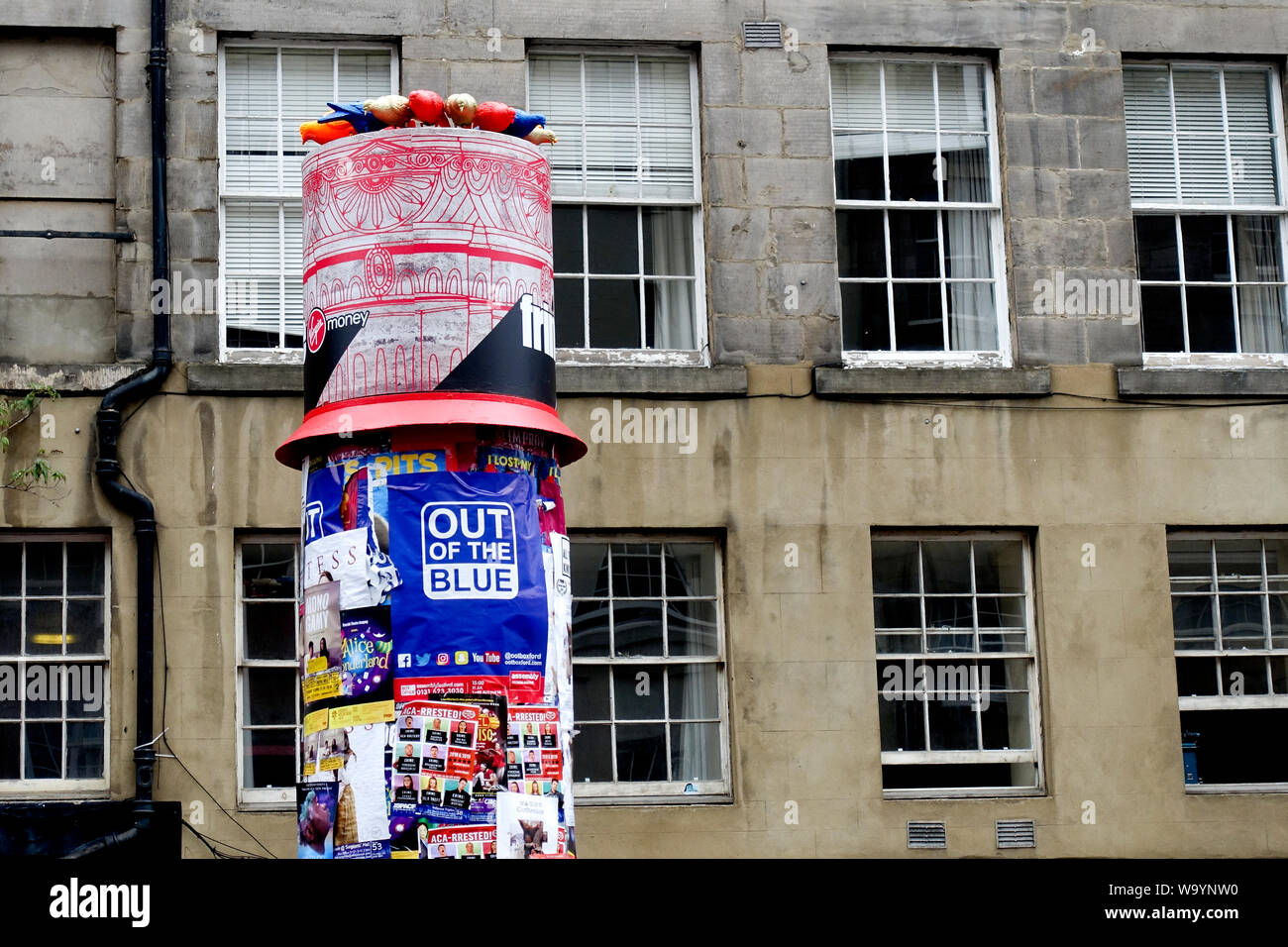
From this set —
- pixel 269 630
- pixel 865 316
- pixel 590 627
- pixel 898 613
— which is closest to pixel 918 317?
pixel 865 316

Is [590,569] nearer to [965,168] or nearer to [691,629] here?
[691,629]

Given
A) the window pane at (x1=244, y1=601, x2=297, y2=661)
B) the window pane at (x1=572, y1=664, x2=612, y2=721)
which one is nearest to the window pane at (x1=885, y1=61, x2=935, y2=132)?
the window pane at (x1=572, y1=664, x2=612, y2=721)

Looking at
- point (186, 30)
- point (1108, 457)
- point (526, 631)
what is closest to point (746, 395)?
point (1108, 457)

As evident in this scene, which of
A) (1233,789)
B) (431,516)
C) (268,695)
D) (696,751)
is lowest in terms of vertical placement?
(1233,789)

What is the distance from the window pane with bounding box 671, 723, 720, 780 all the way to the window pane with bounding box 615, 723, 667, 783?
10 cm

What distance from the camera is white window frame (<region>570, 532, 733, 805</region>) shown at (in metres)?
13.7

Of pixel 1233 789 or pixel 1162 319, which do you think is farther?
pixel 1162 319

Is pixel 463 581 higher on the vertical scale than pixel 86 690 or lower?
higher

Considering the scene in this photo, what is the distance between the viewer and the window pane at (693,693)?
14.0m

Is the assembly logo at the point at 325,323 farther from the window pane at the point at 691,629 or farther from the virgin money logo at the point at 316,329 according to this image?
the window pane at the point at 691,629

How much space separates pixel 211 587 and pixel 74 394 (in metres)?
1.89

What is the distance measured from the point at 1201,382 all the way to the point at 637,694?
5537mm

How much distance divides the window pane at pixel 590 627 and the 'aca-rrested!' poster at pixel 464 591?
5.81 metres

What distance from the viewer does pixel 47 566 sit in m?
13.7
